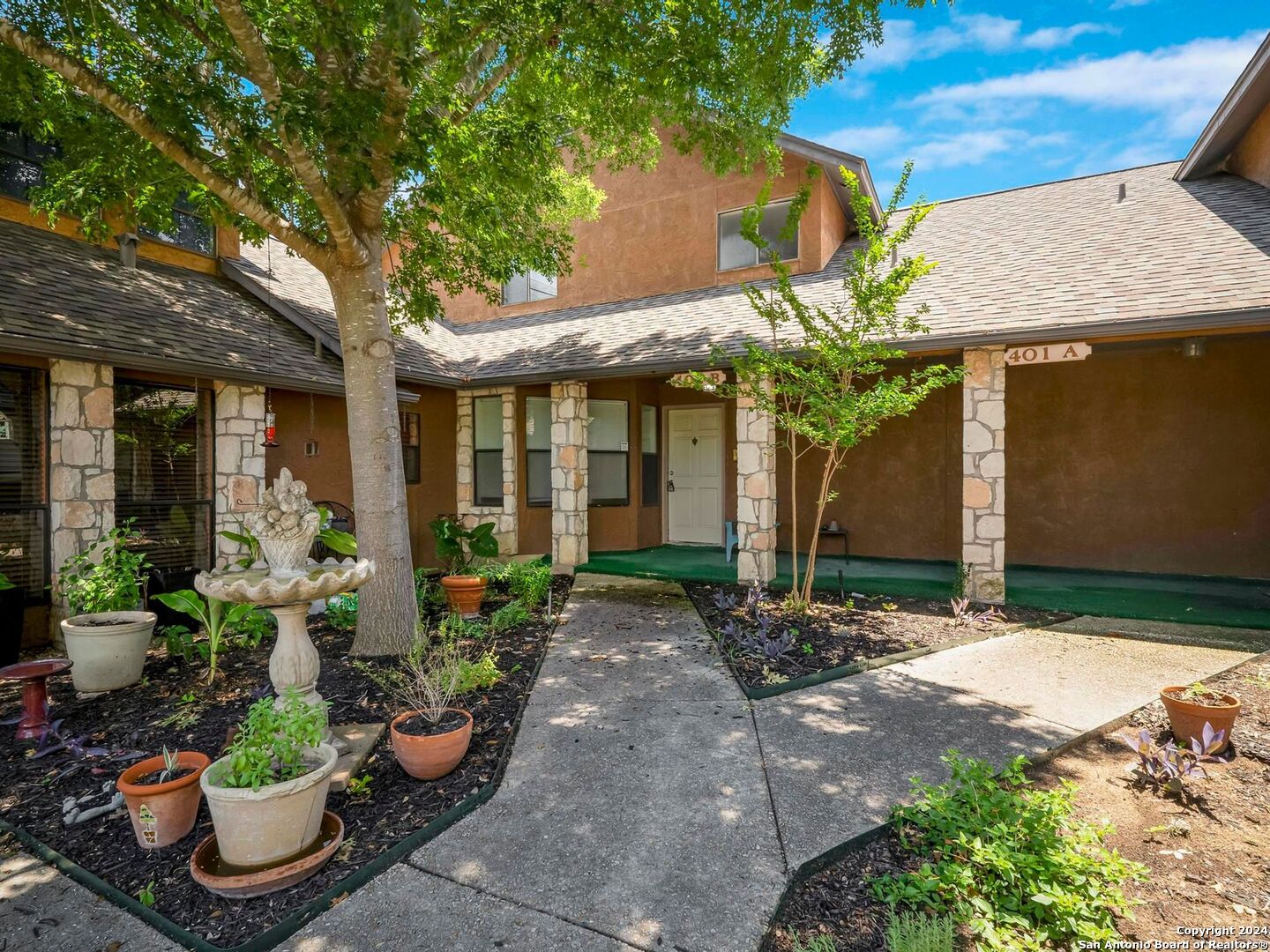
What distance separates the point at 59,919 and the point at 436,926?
4.86 feet

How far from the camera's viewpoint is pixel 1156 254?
6855 millimetres

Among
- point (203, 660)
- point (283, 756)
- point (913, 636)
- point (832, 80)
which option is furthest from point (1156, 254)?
point (203, 660)

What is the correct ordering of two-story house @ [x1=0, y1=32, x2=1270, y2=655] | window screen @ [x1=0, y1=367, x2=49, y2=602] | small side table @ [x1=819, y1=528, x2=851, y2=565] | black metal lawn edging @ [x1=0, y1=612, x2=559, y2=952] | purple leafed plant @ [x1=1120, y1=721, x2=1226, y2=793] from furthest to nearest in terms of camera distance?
small side table @ [x1=819, y1=528, x2=851, y2=565], two-story house @ [x1=0, y1=32, x2=1270, y2=655], window screen @ [x1=0, y1=367, x2=49, y2=602], purple leafed plant @ [x1=1120, y1=721, x2=1226, y2=793], black metal lawn edging @ [x1=0, y1=612, x2=559, y2=952]

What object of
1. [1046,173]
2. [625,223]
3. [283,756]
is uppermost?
[1046,173]

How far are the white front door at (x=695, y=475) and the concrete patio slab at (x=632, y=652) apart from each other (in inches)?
109

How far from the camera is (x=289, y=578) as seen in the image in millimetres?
3176

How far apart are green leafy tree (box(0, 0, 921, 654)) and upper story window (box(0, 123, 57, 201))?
→ 23 cm

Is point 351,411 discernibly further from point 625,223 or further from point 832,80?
point 625,223

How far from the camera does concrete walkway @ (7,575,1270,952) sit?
228 centimetres

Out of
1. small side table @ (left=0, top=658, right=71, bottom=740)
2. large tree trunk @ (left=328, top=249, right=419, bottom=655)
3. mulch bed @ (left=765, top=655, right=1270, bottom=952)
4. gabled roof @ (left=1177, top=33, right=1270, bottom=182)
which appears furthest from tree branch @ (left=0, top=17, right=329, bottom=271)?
gabled roof @ (left=1177, top=33, right=1270, bottom=182)

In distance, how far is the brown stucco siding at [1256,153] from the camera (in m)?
7.74

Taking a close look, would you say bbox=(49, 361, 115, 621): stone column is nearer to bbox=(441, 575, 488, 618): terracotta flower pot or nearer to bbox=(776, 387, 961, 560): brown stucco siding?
bbox=(441, 575, 488, 618): terracotta flower pot

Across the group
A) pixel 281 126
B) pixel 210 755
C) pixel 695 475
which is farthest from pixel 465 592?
pixel 695 475

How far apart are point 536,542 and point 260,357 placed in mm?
4614
